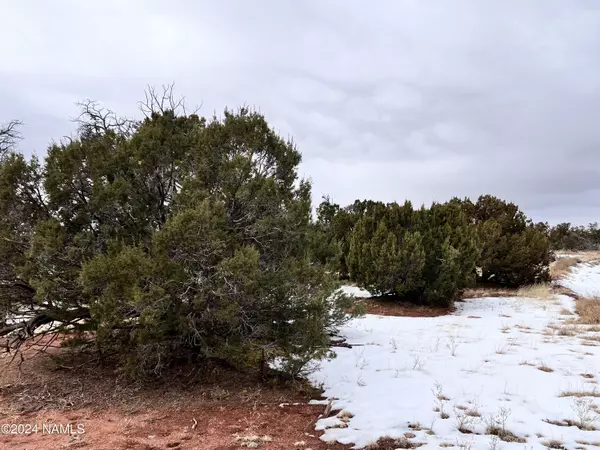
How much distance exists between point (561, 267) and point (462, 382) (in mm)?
19542

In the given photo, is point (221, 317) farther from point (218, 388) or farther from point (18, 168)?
point (18, 168)

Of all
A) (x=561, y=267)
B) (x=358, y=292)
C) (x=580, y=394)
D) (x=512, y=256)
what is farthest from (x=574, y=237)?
(x=580, y=394)

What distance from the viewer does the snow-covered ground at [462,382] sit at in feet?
14.1

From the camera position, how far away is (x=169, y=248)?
5.04m

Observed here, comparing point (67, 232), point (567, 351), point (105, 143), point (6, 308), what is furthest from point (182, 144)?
point (567, 351)

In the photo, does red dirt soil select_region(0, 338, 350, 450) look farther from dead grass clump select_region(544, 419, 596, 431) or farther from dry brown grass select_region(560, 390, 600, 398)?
dry brown grass select_region(560, 390, 600, 398)

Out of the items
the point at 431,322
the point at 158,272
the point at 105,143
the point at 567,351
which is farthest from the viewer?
the point at 431,322

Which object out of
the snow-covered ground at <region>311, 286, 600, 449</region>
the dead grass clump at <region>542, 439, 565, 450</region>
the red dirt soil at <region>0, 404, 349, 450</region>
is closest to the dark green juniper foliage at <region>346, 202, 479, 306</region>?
the snow-covered ground at <region>311, 286, 600, 449</region>

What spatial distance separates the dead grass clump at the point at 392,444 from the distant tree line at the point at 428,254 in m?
6.12

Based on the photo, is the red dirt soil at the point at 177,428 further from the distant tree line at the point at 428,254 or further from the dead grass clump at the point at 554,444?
the distant tree line at the point at 428,254

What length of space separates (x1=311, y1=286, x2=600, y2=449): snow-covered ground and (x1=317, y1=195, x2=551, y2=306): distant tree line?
2.61m

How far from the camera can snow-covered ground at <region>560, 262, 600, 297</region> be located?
1658cm

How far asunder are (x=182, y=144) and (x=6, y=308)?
3.38 m

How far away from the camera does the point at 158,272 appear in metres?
4.93
